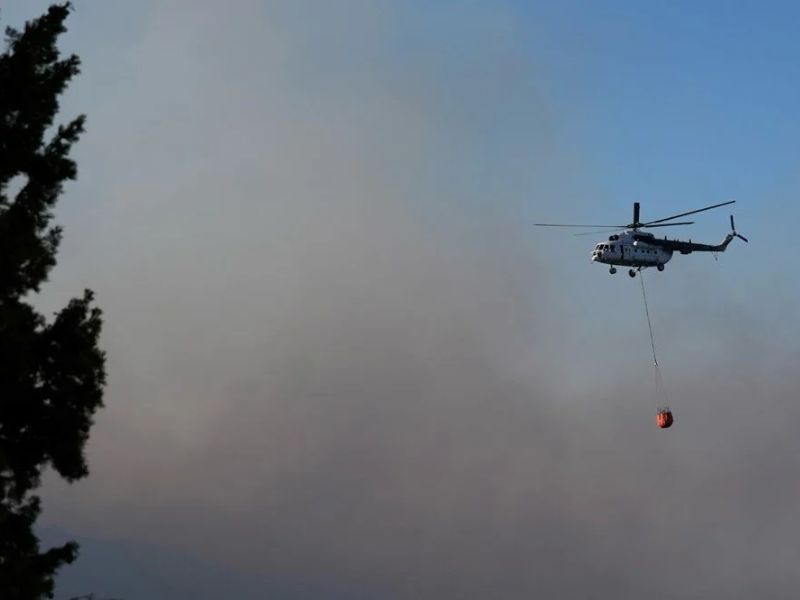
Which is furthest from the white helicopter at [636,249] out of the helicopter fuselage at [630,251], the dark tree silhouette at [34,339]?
the dark tree silhouette at [34,339]

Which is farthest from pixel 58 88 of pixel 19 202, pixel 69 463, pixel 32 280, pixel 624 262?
pixel 624 262

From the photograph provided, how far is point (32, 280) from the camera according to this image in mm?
25156

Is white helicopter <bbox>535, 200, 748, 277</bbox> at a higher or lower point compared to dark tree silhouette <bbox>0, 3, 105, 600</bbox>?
higher

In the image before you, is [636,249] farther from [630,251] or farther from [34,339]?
[34,339]

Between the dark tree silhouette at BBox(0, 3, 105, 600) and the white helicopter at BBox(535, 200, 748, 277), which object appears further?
the white helicopter at BBox(535, 200, 748, 277)

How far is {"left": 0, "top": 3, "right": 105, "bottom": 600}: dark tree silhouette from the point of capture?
24.2m

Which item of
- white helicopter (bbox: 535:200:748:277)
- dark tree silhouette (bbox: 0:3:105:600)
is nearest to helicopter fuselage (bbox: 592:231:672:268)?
white helicopter (bbox: 535:200:748:277)

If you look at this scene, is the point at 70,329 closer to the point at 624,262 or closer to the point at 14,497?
the point at 14,497

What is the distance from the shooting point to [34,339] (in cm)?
2470

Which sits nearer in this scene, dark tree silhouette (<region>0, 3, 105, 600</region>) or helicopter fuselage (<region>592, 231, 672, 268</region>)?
dark tree silhouette (<region>0, 3, 105, 600</region>)

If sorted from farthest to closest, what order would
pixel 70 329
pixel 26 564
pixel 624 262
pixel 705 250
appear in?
1. pixel 705 250
2. pixel 624 262
3. pixel 70 329
4. pixel 26 564

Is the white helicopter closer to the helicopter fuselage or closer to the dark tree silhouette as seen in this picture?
the helicopter fuselage

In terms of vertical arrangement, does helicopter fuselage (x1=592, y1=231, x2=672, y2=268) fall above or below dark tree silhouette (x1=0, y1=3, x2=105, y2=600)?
above

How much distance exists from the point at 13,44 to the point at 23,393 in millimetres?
9024
